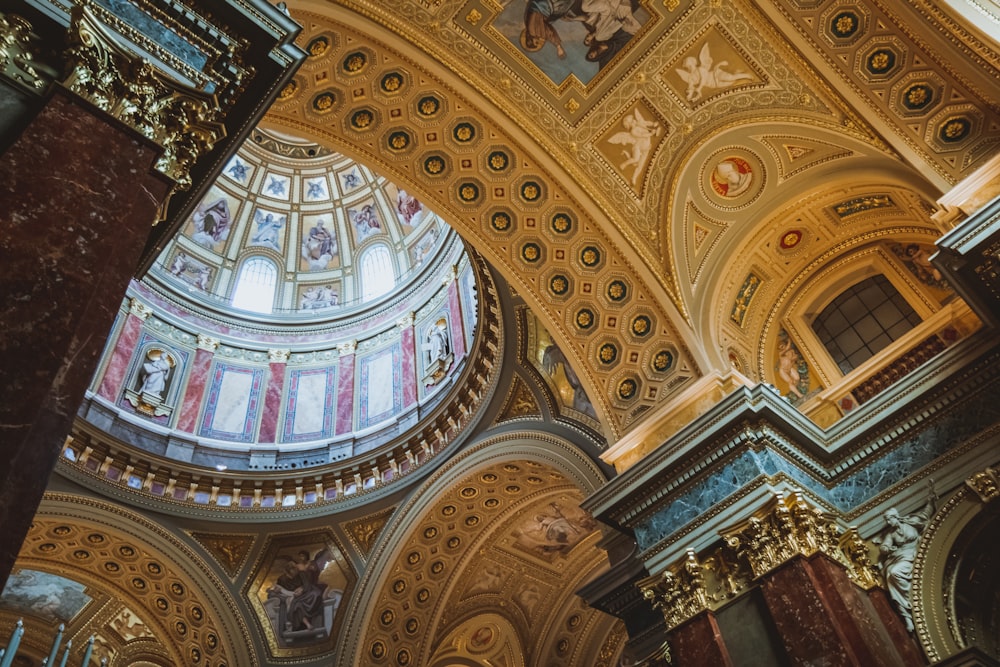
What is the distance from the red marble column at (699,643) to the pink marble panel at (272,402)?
1161cm

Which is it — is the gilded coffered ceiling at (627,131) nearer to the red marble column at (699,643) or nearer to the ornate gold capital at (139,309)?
the red marble column at (699,643)

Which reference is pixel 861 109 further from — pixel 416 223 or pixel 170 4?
pixel 416 223

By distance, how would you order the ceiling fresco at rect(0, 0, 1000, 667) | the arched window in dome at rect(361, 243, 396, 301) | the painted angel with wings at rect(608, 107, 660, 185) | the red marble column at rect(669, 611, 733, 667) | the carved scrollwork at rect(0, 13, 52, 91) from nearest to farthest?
the carved scrollwork at rect(0, 13, 52, 91) → the red marble column at rect(669, 611, 733, 667) → the ceiling fresco at rect(0, 0, 1000, 667) → the painted angel with wings at rect(608, 107, 660, 185) → the arched window in dome at rect(361, 243, 396, 301)

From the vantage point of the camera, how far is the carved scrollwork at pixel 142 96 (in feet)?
13.6

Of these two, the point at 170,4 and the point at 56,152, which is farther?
the point at 170,4

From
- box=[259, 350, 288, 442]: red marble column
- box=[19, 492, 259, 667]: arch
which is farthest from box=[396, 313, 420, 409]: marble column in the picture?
box=[19, 492, 259, 667]: arch

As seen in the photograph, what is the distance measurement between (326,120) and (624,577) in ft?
22.2

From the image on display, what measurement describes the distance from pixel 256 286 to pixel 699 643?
15.4m

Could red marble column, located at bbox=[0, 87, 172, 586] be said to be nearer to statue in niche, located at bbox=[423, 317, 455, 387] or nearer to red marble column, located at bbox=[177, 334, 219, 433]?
statue in niche, located at bbox=[423, 317, 455, 387]

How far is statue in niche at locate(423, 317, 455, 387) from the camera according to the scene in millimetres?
16062

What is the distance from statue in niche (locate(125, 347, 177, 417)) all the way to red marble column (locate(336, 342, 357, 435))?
358 cm

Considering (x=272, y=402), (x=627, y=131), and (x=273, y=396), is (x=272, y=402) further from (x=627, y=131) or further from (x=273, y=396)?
(x=627, y=131)

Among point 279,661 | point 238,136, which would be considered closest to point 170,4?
point 238,136

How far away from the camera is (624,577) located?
30.5 feet
